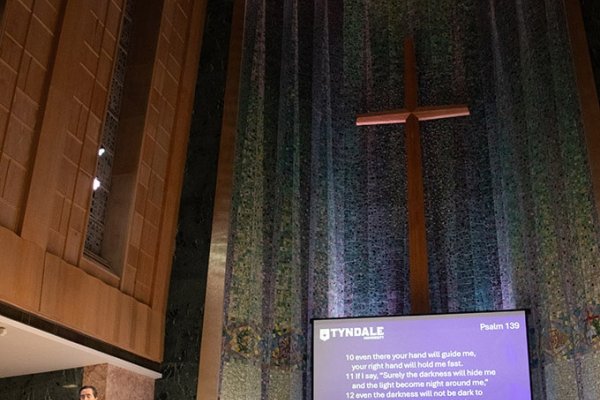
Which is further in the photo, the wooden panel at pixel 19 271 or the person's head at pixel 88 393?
the person's head at pixel 88 393

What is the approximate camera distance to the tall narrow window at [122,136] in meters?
4.80

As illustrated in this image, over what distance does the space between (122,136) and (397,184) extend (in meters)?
1.88

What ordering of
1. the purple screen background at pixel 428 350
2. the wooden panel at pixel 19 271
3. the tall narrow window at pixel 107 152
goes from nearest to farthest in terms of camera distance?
the wooden panel at pixel 19 271 → the purple screen background at pixel 428 350 → the tall narrow window at pixel 107 152

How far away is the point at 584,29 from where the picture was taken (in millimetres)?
5199

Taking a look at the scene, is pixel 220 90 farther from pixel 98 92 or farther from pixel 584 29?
pixel 584 29

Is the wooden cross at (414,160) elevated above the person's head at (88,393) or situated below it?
above

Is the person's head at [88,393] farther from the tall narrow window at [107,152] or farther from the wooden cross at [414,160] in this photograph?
the wooden cross at [414,160]

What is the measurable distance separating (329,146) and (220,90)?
839 mm

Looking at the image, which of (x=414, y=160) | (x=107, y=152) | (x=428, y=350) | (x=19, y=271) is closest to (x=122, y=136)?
(x=107, y=152)

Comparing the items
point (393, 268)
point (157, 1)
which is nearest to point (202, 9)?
point (157, 1)

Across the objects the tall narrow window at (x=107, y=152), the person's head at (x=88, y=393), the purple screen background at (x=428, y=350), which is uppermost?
the tall narrow window at (x=107, y=152)

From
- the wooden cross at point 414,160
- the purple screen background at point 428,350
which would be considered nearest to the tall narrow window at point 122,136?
the purple screen background at point 428,350

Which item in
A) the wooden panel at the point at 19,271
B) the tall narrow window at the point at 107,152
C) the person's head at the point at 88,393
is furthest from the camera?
the tall narrow window at the point at 107,152

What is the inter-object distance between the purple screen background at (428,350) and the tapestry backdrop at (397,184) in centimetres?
19
